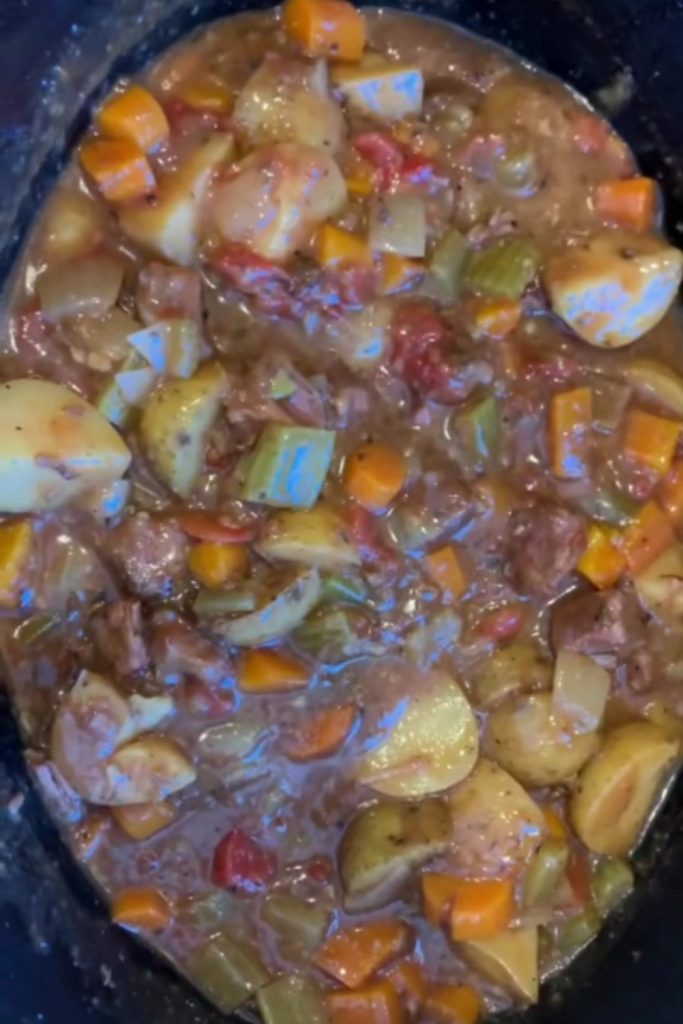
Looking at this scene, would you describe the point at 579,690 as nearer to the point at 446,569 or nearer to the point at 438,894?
the point at 446,569

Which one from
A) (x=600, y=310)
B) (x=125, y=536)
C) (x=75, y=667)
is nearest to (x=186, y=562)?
(x=125, y=536)

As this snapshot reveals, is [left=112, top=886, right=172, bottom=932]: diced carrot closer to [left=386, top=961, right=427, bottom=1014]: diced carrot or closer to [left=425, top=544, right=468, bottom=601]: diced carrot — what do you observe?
[left=386, top=961, right=427, bottom=1014]: diced carrot

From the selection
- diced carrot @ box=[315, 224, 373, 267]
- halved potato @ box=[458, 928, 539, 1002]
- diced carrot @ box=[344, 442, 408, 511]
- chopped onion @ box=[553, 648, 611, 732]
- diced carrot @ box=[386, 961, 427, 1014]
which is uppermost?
diced carrot @ box=[315, 224, 373, 267]

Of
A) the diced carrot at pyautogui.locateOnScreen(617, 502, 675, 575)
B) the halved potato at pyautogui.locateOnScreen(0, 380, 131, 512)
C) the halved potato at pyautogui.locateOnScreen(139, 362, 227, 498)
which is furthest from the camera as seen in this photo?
the diced carrot at pyautogui.locateOnScreen(617, 502, 675, 575)

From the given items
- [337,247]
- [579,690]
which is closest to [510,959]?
[579,690]

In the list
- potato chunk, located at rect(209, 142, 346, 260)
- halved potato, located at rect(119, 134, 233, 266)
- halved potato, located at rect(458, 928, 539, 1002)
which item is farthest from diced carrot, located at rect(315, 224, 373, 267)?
halved potato, located at rect(458, 928, 539, 1002)

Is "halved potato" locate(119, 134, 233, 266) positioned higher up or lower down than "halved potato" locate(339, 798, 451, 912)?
higher up
